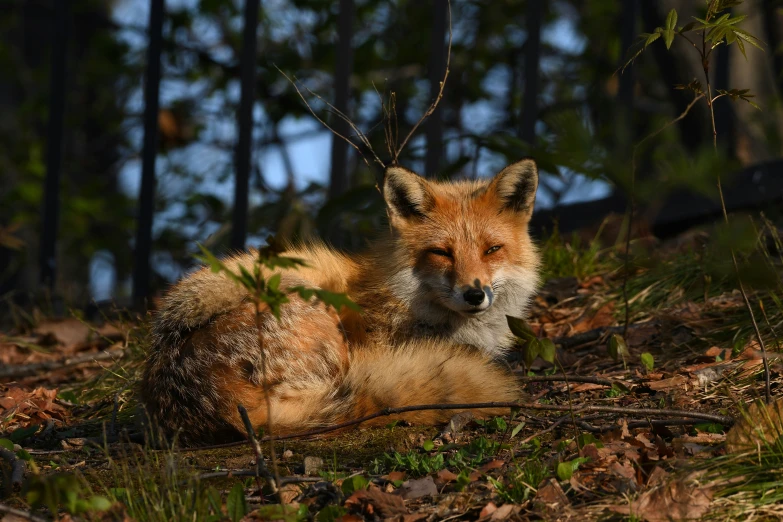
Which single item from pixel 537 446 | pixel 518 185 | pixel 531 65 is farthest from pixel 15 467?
pixel 531 65

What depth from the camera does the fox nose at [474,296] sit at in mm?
4027

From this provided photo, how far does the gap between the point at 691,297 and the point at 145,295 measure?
3.95 metres

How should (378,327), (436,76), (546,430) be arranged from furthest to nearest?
(436,76)
(378,327)
(546,430)

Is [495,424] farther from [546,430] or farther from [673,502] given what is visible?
[673,502]

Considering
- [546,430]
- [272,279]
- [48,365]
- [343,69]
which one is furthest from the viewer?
[343,69]

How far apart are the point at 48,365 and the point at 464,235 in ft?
9.28

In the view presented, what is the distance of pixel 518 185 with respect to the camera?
4.54 meters

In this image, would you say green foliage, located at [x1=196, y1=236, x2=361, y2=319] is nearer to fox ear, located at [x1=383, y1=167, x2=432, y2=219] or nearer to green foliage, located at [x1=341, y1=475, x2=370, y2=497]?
green foliage, located at [x1=341, y1=475, x2=370, y2=497]

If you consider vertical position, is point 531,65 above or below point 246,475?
above

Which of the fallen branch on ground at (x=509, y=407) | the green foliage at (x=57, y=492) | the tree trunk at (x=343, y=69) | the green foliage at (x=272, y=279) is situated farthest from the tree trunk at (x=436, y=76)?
the green foliage at (x=57, y=492)

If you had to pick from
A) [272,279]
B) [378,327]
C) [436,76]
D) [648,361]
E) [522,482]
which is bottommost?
[522,482]

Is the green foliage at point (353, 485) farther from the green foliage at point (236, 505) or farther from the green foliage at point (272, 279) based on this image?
the green foliage at point (272, 279)

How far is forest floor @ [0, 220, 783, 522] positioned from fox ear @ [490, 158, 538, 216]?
0.85 metres

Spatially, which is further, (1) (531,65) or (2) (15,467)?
(1) (531,65)
